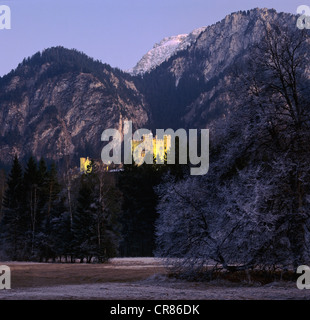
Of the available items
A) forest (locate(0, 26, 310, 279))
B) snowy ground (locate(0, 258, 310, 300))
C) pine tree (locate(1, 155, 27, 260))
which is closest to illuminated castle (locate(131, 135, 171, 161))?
pine tree (locate(1, 155, 27, 260))

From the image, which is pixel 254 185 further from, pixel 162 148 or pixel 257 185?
pixel 162 148

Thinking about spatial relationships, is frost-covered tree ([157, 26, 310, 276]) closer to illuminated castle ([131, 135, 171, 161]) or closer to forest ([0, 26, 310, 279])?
forest ([0, 26, 310, 279])

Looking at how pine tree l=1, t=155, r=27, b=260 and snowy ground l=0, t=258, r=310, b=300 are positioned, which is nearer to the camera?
snowy ground l=0, t=258, r=310, b=300

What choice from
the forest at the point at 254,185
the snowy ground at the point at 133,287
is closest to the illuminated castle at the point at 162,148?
the snowy ground at the point at 133,287

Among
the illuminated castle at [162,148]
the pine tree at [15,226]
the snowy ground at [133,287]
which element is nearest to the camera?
the snowy ground at [133,287]

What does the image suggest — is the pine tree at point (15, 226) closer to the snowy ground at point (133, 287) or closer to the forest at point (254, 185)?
the snowy ground at point (133, 287)

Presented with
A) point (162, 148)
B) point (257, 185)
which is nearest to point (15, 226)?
point (257, 185)

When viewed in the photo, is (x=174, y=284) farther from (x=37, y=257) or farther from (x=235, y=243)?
(x=37, y=257)

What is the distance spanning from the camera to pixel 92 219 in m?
45.1

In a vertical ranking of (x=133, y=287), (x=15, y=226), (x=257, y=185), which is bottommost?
(x=15, y=226)

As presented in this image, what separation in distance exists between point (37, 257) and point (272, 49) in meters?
37.5

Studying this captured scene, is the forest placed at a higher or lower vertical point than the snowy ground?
higher
